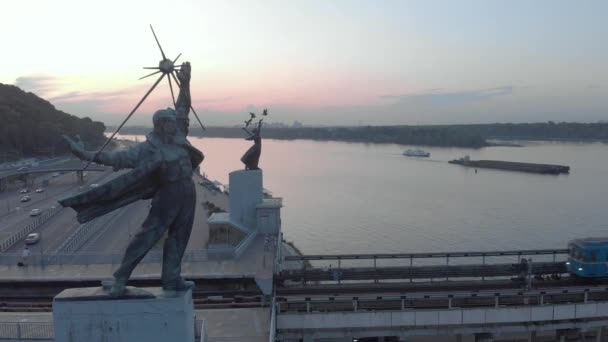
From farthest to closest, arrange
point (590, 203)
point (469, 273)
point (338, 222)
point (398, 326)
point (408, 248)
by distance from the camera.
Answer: point (590, 203) < point (338, 222) < point (408, 248) < point (469, 273) < point (398, 326)

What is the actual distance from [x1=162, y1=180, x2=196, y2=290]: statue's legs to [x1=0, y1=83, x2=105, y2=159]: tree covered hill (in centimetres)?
5762

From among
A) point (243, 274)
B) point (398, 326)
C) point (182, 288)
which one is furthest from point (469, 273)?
point (182, 288)

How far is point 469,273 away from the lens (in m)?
15.1

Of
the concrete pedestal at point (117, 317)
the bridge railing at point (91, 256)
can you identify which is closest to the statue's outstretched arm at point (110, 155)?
the concrete pedestal at point (117, 317)

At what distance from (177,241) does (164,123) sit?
202cm

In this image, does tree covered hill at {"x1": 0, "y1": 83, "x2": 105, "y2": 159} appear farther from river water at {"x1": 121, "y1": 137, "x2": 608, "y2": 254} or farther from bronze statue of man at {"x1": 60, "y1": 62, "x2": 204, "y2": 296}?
bronze statue of man at {"x1": 60, "y1": 62, "x2": 204, "y2": 296}

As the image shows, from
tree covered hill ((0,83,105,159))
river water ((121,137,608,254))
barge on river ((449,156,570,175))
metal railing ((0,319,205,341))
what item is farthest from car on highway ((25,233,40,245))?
barge on river ((449,156,570,175))

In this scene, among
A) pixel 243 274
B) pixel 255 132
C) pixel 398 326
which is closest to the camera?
pixel 398 326

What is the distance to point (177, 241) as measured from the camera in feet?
26.2

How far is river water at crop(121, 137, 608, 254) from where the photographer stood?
97.6 ft

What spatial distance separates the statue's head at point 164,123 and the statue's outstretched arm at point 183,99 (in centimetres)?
49

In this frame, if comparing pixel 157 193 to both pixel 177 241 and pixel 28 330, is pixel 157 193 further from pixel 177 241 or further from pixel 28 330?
pixel 28 330

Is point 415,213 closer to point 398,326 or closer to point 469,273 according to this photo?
point 469,273

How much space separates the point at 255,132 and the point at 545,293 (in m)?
13.3
